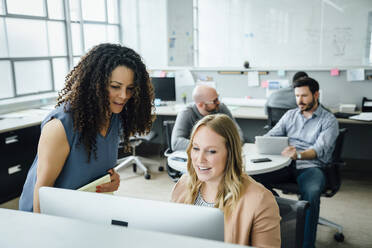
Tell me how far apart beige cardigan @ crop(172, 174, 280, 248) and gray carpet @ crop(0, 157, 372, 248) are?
5.08 feet

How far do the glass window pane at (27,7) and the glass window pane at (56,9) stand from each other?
0.33 ft

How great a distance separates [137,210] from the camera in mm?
770

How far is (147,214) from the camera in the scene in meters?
0.76

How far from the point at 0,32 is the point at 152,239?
4195mm

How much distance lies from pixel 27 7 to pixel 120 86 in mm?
3715

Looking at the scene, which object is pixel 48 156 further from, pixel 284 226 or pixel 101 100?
pixel 284 226

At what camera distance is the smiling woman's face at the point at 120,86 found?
1.27 m

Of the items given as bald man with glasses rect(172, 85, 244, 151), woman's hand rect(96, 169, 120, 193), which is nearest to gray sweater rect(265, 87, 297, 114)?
bald man with glasses rect(172, 85, 244, 151)

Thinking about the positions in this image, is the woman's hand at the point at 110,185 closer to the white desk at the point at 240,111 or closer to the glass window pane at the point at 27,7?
the white desk at the point at 240,111

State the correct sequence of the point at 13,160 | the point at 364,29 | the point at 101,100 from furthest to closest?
the point at 364,29
the point at 13,160
the point at 101,100

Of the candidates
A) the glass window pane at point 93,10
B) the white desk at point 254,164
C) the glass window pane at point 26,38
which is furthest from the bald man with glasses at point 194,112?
the glass window pane at point 93,10

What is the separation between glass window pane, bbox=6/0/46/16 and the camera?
4.15 m

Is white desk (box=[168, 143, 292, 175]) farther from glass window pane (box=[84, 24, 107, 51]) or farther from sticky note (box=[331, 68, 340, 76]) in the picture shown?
glass window pane (box=[84, 24, 107, 51])

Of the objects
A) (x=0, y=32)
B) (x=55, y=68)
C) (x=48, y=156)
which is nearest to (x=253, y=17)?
(x=55, y=68)
